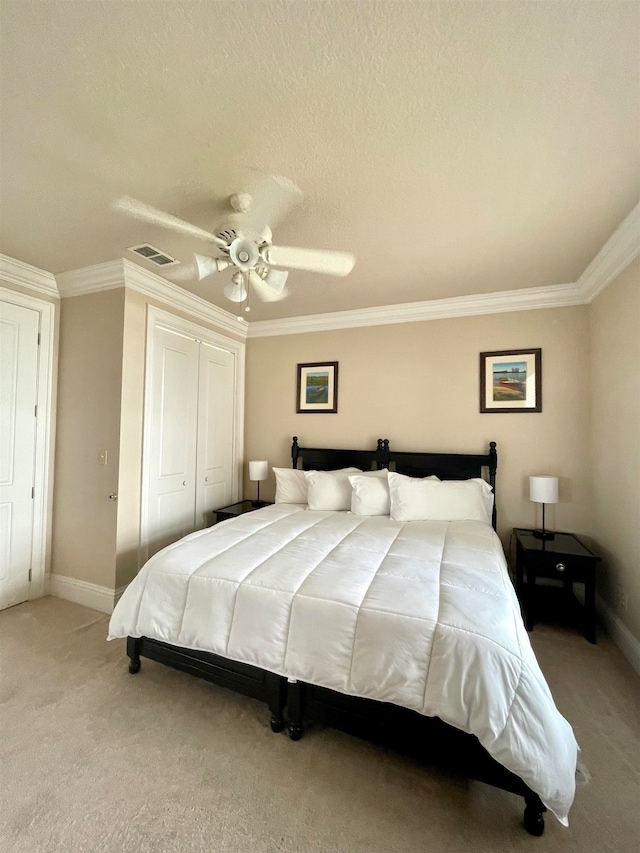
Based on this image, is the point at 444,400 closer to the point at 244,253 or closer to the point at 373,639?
the point at 244,253

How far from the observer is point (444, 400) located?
349cm

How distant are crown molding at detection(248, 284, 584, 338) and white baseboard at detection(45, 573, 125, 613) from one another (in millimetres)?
2965

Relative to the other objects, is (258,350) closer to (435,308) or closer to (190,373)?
(190,373)

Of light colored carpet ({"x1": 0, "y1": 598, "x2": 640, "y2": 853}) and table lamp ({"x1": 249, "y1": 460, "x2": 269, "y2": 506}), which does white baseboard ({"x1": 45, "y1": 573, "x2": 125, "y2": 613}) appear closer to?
light colored carpet ({"x1": 0, "y1": 598, "x2": 640, "y2": 853})

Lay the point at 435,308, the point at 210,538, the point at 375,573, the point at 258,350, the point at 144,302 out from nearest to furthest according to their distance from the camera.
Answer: the point at 375,573 → the point at 210,538 → the point at 144,302 → the point at 435,308 → the point at 258,350

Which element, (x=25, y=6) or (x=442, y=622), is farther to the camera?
(x=442, y=622)

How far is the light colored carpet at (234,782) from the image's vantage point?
1.23 m

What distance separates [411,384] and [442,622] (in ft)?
8.34

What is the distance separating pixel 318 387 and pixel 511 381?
1914 millimetres

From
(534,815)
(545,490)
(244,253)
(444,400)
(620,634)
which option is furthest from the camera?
(444,400)

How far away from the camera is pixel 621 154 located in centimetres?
160

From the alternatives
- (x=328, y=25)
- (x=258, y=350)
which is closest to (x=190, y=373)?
(x=258, y=350)

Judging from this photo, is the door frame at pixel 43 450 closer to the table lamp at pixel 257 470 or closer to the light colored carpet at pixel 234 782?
the light colored carpet at pixel 234 782

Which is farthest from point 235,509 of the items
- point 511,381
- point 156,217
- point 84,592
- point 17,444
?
point 511,381
